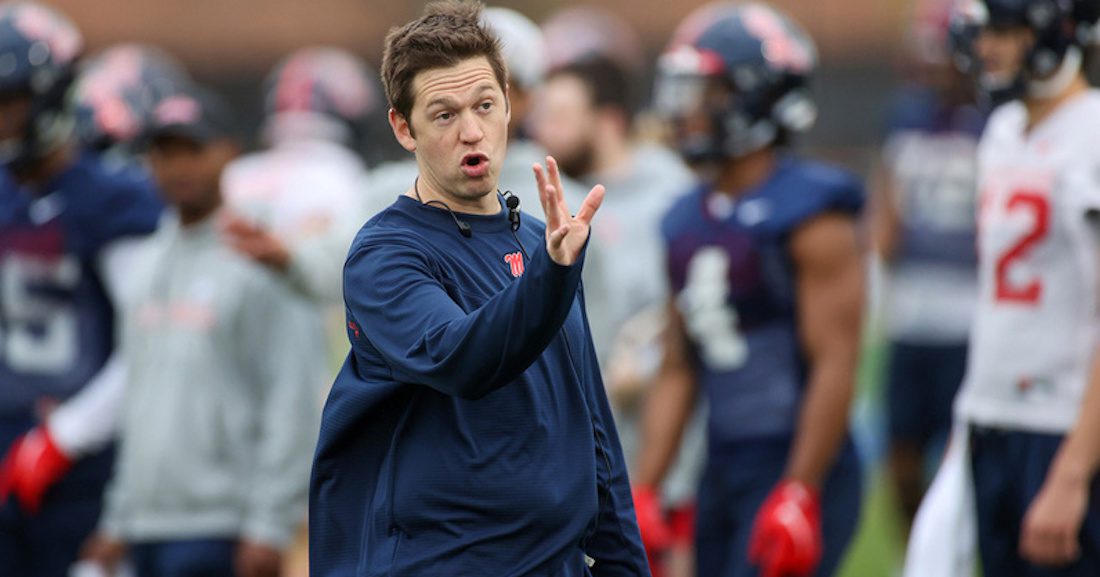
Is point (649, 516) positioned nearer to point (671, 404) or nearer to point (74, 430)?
point (671, 404)

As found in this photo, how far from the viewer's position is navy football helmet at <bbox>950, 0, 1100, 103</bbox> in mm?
4805

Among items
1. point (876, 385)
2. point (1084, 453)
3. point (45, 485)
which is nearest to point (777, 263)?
point (1084, 453)

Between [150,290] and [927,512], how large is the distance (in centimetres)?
278

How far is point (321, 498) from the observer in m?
3.55

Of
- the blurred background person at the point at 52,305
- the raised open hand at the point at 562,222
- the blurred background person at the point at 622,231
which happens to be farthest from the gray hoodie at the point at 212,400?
the raised open hand at the point at 562,222

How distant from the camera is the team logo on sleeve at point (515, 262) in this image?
11.6ft

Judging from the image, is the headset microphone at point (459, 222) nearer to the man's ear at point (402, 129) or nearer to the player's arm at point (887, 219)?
the man's ear at point (402, 129)

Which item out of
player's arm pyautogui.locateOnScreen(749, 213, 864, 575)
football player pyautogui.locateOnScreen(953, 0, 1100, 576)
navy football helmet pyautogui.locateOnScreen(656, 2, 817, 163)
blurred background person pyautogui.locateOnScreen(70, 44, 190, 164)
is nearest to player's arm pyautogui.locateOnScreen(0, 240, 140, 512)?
blurred background person pyautogui.locateOnScreen(70, 44, 190, 164)

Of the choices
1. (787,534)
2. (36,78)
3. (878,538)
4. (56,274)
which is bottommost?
(878,538)

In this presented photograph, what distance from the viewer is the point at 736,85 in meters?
5.88

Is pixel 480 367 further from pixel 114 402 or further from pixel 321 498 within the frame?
pixel 114 402

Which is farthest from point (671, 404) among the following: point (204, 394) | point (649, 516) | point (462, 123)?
point (462, 123)

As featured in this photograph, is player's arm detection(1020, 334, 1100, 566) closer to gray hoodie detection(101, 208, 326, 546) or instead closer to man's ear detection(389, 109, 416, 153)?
man's ear detection(389, 109, 416, 153)

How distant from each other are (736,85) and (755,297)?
0.74 metres
